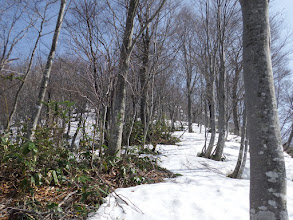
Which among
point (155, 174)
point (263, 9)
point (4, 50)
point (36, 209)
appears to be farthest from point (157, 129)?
point (4, 50)

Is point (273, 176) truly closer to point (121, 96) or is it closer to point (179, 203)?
point (179, 203)

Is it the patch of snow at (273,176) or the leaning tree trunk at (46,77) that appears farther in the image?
the leaning tree trunk at (46,77)

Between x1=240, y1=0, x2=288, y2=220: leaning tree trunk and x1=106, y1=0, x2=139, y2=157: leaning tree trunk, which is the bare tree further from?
x1=240, y1=0, x2=288, y2=220: leaning tree trunk

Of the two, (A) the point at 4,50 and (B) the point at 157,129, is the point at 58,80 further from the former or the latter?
(B) the point at 157,129

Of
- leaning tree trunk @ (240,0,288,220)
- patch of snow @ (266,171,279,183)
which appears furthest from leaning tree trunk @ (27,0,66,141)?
patch of snow @ (266,171,279,183)

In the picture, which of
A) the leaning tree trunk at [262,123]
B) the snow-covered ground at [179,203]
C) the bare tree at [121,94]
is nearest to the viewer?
the leaning tree trunk at [262,123]

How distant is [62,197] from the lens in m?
2.32

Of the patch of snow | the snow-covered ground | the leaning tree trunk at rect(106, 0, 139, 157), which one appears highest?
the leaning tree trunk at rect(106, 0, 139, 157)

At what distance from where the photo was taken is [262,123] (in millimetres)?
1333

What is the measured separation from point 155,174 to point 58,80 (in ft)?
26.9

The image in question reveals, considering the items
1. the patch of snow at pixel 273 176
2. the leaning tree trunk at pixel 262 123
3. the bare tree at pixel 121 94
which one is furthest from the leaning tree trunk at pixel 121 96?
the patch of snow at pixel 273 176

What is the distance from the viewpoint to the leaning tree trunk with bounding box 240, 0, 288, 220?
1.26 meters

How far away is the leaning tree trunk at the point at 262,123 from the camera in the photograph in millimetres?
1259

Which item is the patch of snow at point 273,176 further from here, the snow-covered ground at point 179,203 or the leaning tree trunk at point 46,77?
the leaning tree trunk at point 46,77
